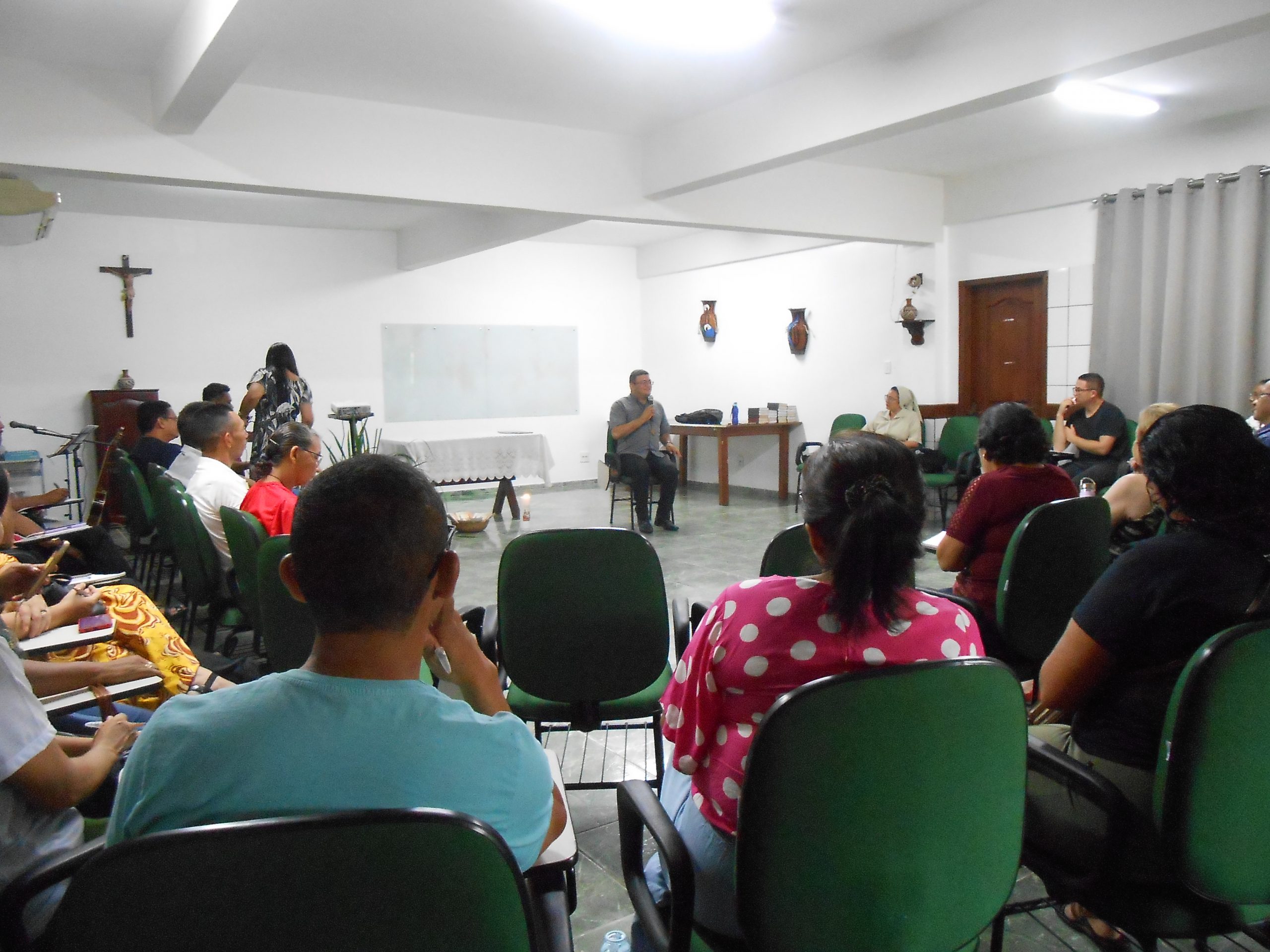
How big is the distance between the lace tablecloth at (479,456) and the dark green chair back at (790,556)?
5.34 metres

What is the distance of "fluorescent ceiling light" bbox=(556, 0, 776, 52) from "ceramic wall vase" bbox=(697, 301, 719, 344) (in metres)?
5.27

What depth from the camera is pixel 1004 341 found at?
695 centimetres

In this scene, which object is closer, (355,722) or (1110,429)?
(355,722)

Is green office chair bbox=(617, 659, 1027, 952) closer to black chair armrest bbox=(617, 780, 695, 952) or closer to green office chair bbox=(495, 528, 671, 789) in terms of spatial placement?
black chair armrest bbox=(617, 780, 695, 952)

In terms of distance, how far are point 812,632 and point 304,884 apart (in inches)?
28.0

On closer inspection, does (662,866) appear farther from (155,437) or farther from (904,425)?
(904,425)

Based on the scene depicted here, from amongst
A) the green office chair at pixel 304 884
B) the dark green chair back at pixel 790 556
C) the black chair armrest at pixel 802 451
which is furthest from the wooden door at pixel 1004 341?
the green office chair at pixel 304 884

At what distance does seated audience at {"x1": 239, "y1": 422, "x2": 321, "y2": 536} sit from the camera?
3.03 metres

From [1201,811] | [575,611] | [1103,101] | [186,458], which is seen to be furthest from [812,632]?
[1103,101]

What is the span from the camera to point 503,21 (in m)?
3.65

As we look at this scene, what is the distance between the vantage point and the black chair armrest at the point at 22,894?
1111 mm

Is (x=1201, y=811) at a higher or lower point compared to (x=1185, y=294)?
lower

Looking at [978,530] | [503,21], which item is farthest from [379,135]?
[978,530]

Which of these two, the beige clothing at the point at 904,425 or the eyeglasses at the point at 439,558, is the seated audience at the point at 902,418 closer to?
the beige clothing at the point at 904,425
